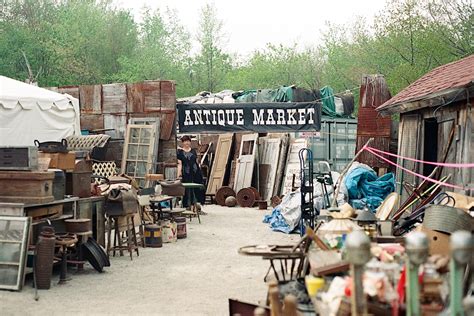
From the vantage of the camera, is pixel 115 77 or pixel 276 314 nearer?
pixel 276 314

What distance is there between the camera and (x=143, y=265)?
873 cm

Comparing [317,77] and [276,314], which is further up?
[317,77]

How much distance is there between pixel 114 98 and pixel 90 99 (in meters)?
0.83

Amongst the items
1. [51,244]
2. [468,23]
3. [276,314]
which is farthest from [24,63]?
[276,314]

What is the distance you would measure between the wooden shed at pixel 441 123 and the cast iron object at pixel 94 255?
16.1 ft

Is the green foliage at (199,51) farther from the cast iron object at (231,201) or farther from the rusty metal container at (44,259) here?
the rusty metal container at (44,259)

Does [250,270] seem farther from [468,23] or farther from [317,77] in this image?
[317,77]

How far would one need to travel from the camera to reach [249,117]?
17.0 m

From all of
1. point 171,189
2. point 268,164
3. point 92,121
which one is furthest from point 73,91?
point 171,189

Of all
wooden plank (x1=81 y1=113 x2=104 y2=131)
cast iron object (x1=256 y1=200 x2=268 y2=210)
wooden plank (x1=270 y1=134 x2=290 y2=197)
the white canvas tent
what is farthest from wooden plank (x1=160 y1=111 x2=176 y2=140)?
wooden plank (x1=270 y1=134 x2=290 y2=197)

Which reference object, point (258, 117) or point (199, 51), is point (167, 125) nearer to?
point (258, 117)

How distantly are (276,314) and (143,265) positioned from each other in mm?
5554

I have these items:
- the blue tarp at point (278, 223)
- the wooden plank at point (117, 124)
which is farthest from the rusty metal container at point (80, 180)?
the wooden plank at point (117, 124)

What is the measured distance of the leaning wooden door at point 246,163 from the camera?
1716 centimetres
